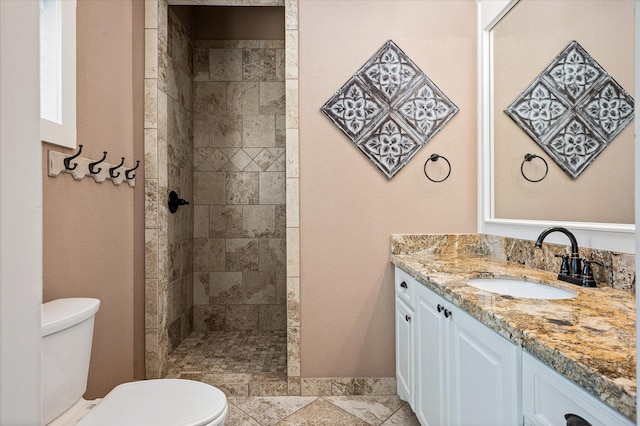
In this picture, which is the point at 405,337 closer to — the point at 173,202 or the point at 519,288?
the point at 519,288

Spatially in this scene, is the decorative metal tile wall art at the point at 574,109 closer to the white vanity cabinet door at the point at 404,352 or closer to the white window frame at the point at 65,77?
the white vanity cabinet door at the point at 404,352

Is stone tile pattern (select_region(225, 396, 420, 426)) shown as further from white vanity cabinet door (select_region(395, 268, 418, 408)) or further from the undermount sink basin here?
the undermount sink basin

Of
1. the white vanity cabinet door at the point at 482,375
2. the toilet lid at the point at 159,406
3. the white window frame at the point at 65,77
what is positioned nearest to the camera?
the white vanity cabinet door at the point at 482,375

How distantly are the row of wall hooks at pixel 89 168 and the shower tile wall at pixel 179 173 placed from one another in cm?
59

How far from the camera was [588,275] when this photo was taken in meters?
1.37

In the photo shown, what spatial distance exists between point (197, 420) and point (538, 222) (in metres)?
1.70

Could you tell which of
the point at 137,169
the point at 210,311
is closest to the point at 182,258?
the point at 210,311

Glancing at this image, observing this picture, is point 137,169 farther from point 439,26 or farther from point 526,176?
point 526,176

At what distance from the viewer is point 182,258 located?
305 cm

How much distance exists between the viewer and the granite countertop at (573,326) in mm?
629

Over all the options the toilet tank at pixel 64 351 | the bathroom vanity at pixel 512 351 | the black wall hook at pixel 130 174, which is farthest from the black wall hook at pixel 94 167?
the bathroom vanity at pixel 512 351

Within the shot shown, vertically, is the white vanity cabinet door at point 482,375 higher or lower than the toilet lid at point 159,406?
higher

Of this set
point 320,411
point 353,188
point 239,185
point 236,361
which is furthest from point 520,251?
point 239,185

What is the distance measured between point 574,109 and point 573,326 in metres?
1.08
